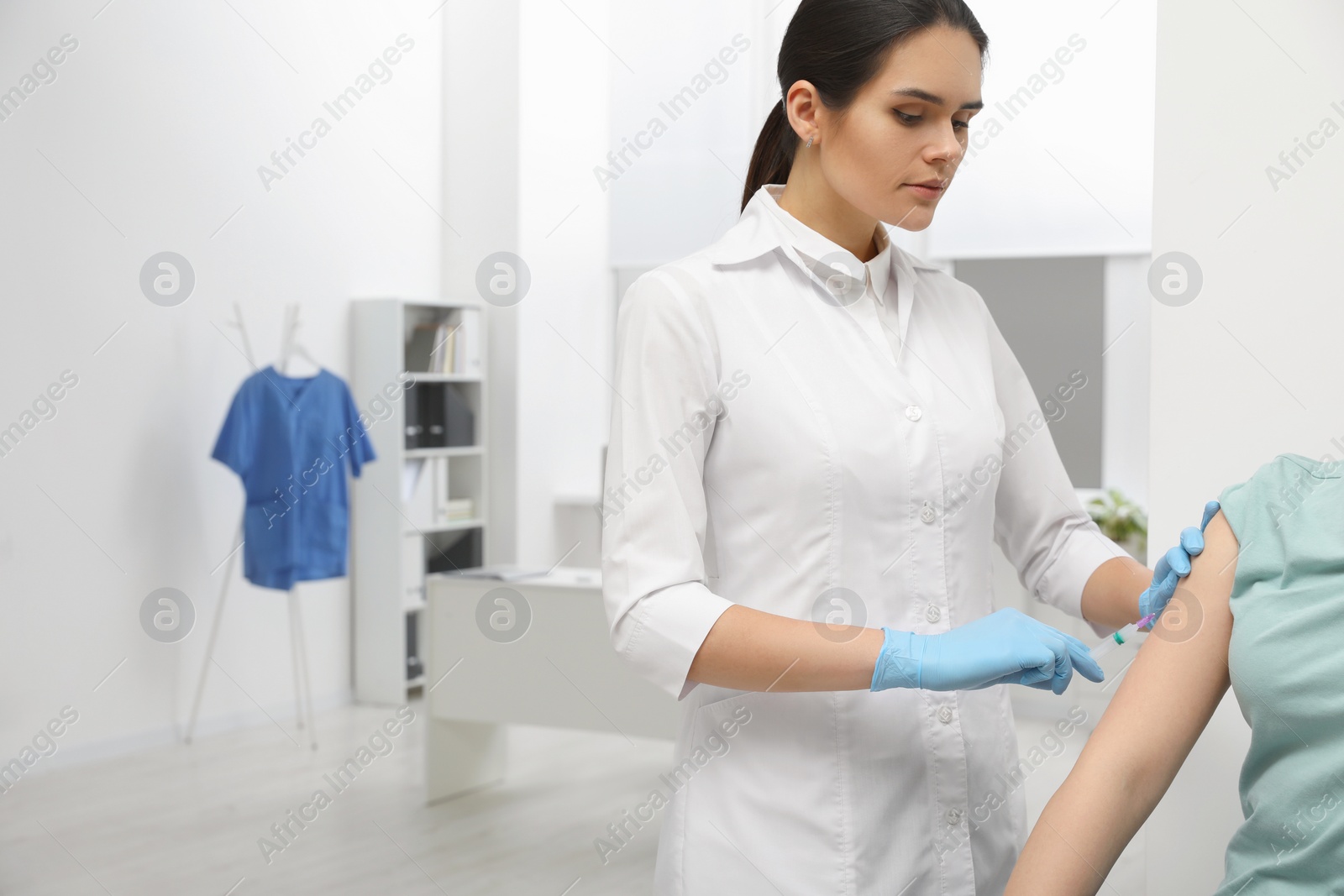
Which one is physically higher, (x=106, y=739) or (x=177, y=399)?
(x=177, y=399)

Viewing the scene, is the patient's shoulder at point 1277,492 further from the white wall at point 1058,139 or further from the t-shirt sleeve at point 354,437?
the t-shirt sleeve at point 354,437

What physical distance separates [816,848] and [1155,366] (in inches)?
26.6

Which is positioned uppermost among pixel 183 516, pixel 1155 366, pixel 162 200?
pixel 162 200

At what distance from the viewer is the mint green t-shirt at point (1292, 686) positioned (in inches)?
37.9

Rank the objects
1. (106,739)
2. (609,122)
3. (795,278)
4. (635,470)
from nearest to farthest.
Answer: (635,470) < (795,278) < (106,739) < (609,122)

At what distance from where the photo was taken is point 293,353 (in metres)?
4.91

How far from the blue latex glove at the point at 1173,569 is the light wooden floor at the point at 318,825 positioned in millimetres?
2266

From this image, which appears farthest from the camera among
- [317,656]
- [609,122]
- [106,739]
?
[609,122]

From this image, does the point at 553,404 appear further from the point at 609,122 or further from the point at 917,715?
the point at 917,715

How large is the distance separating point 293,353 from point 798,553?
165 inches

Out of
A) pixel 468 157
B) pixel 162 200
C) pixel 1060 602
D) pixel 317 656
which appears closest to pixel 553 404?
pixel 468 157

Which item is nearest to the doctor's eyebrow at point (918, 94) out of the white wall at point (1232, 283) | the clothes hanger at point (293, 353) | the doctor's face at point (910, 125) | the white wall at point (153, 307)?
the doctor's face at point (910, 125)

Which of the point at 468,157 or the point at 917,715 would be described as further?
the point at 468,157

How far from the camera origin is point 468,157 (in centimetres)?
564
